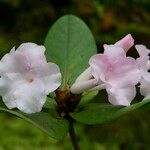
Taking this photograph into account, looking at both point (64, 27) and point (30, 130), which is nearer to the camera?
Result: point (64, 27)

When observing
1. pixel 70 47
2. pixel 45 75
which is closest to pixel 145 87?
pixel 45 75

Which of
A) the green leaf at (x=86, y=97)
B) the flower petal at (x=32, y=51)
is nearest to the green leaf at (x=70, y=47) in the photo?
the green leaf at (x=86, y=97)

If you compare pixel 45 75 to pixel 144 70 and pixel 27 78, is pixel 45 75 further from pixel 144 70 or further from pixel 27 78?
pixel 144 70

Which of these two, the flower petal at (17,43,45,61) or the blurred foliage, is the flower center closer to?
the flower petal at (17,43,45,61)

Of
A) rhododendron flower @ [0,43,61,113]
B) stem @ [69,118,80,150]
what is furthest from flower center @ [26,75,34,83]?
stem @ [69,118,80,150]

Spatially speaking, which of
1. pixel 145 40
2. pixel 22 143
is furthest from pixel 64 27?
pixel 145 40

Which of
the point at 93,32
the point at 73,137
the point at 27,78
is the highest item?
the point at 27,78

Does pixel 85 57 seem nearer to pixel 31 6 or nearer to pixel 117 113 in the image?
pixel 117 113
